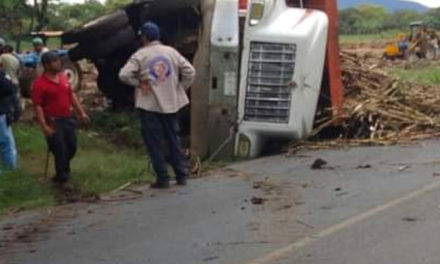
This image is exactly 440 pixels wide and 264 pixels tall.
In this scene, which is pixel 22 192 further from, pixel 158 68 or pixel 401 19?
pixel 401 19

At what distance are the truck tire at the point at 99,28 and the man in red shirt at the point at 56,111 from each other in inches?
142

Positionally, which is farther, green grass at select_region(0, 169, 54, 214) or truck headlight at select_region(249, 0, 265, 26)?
truck headlight at select_region(249, 0, 265, 26)

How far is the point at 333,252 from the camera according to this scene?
7.77m

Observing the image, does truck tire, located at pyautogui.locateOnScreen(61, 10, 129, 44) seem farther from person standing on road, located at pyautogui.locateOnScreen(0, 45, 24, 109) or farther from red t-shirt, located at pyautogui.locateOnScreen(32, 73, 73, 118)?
red t-shirt, located at pyautogui.locateOnScreen(32, 73, 73, 118)

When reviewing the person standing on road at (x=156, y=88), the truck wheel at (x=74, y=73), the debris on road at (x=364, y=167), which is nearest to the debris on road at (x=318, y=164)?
the debris on road at (x=364, y=167)

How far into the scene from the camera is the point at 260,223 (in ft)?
29.7

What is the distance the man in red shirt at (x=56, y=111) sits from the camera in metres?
12.1

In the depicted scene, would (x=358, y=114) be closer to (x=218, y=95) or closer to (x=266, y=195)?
(x=218, y=95)

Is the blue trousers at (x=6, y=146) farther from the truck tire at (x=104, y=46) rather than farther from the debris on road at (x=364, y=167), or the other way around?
the debris on road at (x=364, y=167)

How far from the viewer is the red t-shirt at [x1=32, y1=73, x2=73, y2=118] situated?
12133 mm

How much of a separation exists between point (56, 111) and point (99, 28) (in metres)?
3.91

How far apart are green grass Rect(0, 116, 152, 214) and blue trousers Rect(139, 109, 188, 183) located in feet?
2.40

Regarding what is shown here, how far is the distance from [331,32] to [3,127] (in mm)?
5018

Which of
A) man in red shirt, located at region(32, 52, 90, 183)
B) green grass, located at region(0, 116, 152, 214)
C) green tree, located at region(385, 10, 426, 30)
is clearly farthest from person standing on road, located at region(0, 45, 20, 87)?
green tree, located at region(385, 10, 426, 30)
